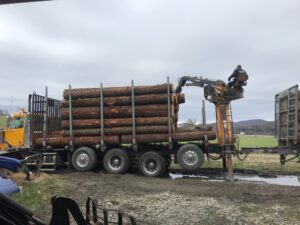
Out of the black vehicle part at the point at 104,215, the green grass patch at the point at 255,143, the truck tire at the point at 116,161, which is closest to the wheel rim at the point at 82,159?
the truck tire at the point at 116,161

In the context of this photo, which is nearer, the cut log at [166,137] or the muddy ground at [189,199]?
the muddy ground at [189,199]

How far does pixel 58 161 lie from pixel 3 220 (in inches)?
558

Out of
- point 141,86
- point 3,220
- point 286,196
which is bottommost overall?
point 286,196

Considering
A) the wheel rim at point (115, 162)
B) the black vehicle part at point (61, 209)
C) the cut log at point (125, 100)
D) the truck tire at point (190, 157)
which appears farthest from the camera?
the wheel rim at point (115, 162)

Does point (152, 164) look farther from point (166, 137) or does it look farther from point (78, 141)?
point (78, 141)

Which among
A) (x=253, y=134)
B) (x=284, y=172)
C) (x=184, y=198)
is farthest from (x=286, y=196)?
(x=253, y=134)

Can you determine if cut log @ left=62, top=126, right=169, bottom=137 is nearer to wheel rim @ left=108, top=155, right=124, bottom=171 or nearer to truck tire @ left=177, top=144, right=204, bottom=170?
wheel rim @ left=108, top=155, right=124, bottom=171

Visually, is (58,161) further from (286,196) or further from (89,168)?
(286,196)

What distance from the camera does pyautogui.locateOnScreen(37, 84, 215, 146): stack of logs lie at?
52.6ft

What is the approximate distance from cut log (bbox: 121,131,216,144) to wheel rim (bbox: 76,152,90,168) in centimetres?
164

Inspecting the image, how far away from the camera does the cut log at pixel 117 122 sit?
52.8 feet

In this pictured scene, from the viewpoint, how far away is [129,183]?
1352 cm

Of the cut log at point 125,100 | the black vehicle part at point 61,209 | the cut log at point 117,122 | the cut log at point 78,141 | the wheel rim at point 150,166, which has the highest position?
the cut log at point 125,100

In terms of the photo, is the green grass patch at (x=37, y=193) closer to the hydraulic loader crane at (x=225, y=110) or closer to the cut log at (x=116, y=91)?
the cut log at (x=116, y=91)
